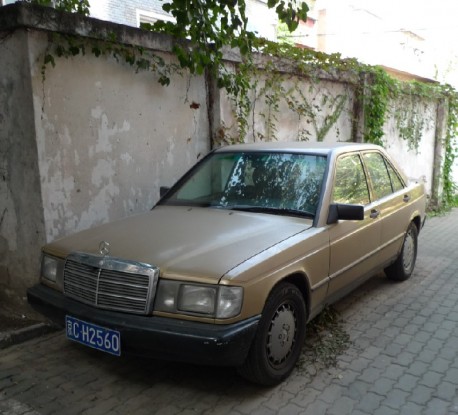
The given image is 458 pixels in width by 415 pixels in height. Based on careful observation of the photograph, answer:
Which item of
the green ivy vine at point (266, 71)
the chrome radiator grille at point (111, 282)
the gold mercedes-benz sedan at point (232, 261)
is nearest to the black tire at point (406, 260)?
the gold mercedes-benz sedan at point (232, 261)

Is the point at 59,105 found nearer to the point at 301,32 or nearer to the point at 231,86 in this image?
the point at 231,86

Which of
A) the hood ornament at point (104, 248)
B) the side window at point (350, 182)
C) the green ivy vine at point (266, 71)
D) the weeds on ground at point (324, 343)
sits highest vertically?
the green ivy vine at point (266, 71)

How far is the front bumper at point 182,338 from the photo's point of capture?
9.02 ft

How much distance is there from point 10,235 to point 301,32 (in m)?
18.6

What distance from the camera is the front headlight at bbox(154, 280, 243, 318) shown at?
2822 mm

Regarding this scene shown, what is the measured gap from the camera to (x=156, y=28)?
211 inches

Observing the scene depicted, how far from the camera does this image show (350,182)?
4.29m

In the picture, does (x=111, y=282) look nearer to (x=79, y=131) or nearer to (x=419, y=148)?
(x=79, y=131)

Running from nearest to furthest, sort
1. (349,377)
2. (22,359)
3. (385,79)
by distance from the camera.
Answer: (349,377), (22,359), (385,79)

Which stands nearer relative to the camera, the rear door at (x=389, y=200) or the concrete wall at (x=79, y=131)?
the concrete wall at (x=79, y=131)

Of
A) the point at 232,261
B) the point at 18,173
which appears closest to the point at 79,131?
the point at 18,173

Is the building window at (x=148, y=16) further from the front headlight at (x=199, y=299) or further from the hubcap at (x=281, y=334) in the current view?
the front headlight at (x=199, y=299)

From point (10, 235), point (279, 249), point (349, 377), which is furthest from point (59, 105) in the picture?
point (349, 377)

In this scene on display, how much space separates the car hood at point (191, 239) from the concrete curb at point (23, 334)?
1017mm
